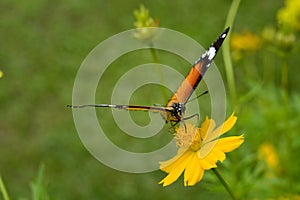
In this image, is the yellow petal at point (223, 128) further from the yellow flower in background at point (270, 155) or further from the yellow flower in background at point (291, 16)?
the yellow flower in background at point (270, 155)

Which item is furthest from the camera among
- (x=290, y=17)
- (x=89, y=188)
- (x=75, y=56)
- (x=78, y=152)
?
(x=75, y=56)

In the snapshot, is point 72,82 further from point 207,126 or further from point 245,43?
point 207,126

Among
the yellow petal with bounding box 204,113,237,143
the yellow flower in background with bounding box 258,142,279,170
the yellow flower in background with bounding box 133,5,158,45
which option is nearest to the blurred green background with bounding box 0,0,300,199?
the yellow flower in background with bounding box 258,142,279,170

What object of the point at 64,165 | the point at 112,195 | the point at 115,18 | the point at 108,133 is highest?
the point at 115,18

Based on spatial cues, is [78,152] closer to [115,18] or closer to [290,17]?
[115,18]

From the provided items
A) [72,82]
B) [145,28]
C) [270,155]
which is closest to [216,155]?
[145,28]

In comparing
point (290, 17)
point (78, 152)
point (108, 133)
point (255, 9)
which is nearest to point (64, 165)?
point (78, 152)

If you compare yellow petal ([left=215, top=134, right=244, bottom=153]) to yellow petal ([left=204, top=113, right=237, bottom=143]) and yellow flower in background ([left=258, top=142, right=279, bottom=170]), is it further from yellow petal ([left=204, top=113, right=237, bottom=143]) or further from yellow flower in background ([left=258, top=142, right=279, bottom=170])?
yellow flower in background ([left=258, top=142, right=279, bottom=170])
